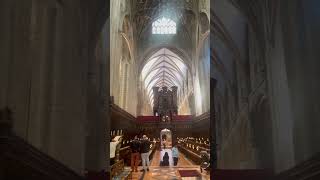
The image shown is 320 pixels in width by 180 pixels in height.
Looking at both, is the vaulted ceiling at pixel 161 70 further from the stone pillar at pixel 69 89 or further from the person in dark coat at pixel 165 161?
the stone pillar at pixel 69 89

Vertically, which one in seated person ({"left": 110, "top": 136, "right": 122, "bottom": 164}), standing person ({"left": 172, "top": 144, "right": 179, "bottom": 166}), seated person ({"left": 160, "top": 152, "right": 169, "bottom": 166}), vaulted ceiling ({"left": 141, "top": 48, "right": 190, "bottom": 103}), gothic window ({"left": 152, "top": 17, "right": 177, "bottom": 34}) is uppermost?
vaulted ceiling ({"left": 141, "top": 48, "right": 190, "bottom": 103})

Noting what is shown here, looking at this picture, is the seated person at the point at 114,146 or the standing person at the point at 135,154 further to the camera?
the standing person at the point at 135,154

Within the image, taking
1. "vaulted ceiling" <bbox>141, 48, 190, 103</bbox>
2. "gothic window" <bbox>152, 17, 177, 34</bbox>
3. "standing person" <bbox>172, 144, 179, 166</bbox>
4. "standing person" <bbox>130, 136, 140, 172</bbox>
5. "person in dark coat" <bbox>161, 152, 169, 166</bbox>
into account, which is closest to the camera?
"standing person" <bbox>130, 136, 140, 172</bbox>

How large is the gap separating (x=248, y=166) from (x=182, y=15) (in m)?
3.44

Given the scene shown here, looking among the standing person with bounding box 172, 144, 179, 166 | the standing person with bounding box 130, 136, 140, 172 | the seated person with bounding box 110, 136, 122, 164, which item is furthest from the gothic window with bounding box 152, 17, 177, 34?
the seated person with bounding box 110, 136, 122, 164

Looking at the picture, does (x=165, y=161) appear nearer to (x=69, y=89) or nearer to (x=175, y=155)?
(x=175, y=155)

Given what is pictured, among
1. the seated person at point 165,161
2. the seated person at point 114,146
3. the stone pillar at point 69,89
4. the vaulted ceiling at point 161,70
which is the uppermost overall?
the vaulted ceiling at point 161,70

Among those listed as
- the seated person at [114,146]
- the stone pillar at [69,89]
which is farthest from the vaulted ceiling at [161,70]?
the stone pillar at [69,89]

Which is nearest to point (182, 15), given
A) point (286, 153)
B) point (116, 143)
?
point (116, 143)

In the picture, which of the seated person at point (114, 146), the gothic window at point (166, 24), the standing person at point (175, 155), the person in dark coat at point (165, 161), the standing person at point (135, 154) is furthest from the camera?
the gothic window at point (166, 24)

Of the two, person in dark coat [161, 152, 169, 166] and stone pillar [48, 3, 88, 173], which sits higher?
stone pillar [48, 3, 88, 173]

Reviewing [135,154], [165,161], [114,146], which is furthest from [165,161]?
[114,146]

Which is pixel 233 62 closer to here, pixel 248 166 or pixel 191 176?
pixel 248 166

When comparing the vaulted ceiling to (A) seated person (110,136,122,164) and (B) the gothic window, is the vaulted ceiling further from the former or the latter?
(A) seated person (110,136,122,164)
